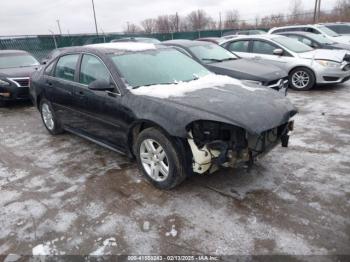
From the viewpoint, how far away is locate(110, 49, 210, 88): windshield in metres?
4.05

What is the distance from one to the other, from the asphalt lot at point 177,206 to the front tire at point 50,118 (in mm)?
683

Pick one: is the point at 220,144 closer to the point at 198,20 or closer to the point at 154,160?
the point at 154,160

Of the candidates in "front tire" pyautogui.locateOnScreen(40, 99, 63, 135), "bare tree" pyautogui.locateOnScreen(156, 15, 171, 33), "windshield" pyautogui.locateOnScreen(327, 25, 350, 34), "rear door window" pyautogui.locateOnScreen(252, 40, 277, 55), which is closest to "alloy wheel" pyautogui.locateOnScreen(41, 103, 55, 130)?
"front tire" pyautogui.locateOnScreen(40, 99, 63, 135)

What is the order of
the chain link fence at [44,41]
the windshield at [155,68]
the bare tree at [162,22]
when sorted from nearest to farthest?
the windshield at [155,68]
the chain link fence at [44,41]
the bare tree at [162,22]

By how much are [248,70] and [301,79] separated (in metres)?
2.55

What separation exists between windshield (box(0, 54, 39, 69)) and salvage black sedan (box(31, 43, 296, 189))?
4742 mm

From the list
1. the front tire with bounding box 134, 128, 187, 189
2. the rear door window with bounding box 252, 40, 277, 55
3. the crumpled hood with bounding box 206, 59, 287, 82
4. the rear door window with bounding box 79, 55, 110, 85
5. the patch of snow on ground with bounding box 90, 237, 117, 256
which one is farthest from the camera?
the rear door window with bounding box 252, 40, 277, 55

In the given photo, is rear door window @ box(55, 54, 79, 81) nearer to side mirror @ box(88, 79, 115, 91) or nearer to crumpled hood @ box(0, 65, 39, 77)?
side mirror @ box(88, 79, 115, 91)

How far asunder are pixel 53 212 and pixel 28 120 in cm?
440

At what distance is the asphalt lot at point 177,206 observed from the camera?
9.34 feet

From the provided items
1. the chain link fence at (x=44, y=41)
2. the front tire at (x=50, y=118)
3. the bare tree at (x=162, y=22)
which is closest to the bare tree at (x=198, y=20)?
the bare tree at (x=162, y=22)

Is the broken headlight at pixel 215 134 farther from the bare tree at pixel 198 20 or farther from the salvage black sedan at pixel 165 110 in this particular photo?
the bare tree at pixel 198 20

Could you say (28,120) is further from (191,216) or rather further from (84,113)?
(191,216)

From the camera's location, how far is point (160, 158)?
11.8ft
